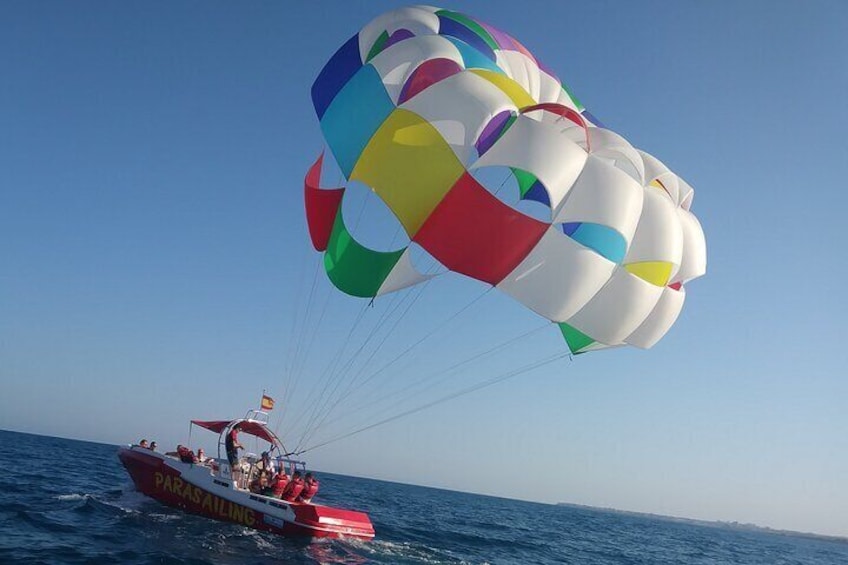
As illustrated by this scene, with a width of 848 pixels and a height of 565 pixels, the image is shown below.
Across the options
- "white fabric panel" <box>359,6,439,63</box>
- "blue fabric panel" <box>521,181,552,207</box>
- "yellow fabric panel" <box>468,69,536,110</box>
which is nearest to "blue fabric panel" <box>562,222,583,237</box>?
"blue fabric panel" <box>521,181,552,207</box>

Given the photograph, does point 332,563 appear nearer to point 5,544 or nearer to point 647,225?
point 5,544

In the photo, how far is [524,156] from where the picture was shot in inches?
379

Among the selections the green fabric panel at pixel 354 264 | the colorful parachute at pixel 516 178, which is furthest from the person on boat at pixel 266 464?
the colorful parachute at pixel 516 178

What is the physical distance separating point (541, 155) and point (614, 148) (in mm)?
1765

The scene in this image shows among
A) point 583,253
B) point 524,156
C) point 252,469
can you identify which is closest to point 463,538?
point 252,469

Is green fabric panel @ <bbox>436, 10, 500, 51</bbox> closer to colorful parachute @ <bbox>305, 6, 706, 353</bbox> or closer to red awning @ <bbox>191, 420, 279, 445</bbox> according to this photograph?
colorful parachute @ <bbox>305, 6, 706, 353</bbox>

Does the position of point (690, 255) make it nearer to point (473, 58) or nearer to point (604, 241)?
point (604, 241)

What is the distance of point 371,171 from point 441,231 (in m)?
1.84

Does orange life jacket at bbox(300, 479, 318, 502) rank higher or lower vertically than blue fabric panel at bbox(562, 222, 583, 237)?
lower

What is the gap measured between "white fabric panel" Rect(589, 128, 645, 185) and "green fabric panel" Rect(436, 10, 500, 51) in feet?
10.3

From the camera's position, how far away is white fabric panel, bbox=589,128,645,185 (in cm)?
1070

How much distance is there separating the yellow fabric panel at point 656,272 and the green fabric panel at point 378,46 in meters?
6.66

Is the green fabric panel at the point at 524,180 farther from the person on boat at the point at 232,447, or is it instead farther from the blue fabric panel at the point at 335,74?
the person on boat at the point at 232,447

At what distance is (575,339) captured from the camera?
42.9 ft
